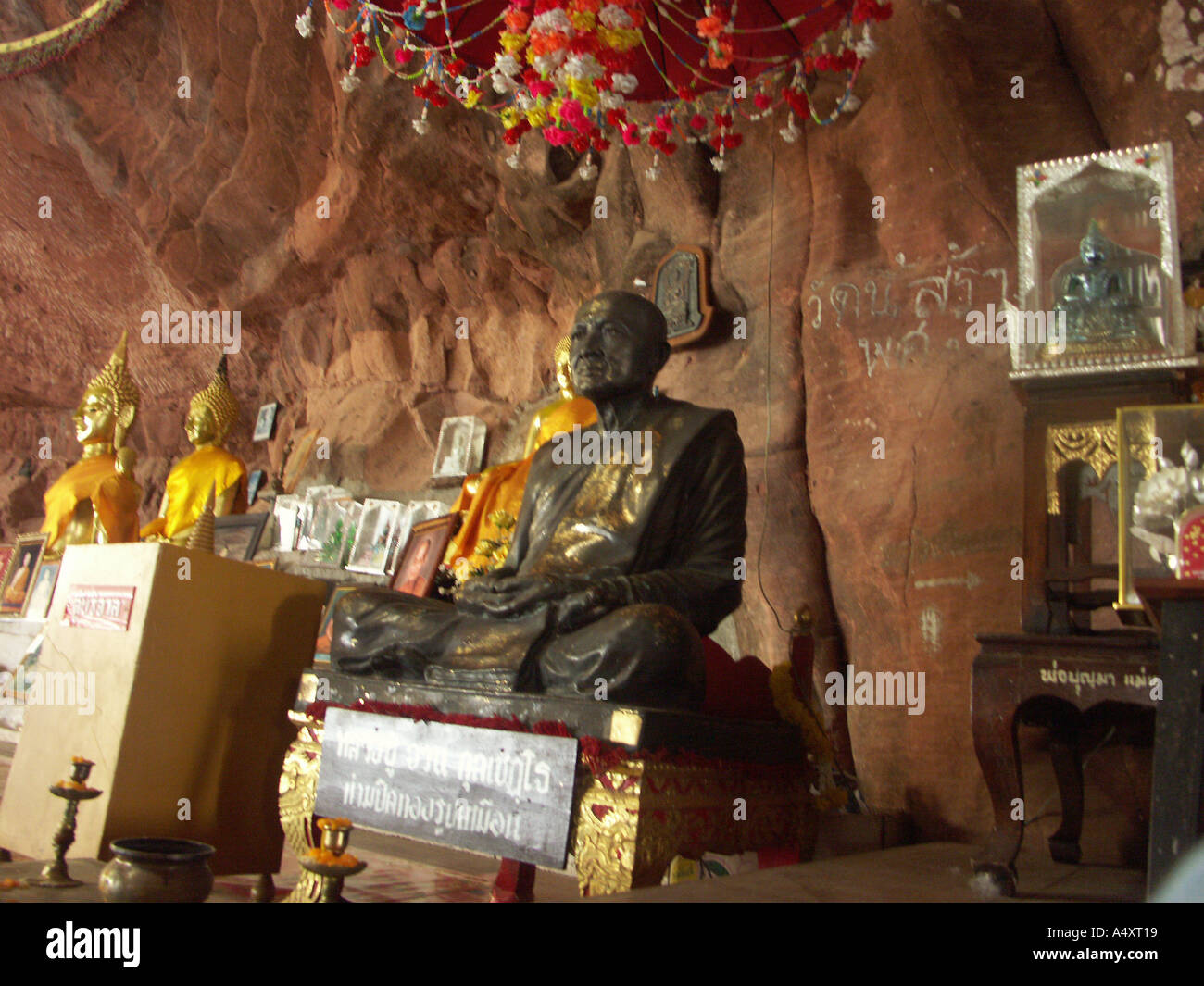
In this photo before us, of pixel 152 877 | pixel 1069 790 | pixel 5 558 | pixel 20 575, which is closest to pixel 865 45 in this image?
pixel 1069 790

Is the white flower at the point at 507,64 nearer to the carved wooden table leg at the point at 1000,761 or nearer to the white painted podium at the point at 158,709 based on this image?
the white painted podium at the point at 158,709

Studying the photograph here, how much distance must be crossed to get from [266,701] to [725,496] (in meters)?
1.34

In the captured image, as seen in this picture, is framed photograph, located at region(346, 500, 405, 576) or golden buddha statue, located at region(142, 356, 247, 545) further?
framed photograph, located at region(346, 500, 405, 576)

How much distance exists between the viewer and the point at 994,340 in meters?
3.20

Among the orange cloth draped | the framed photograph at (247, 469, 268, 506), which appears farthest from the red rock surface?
the orange cloth draped

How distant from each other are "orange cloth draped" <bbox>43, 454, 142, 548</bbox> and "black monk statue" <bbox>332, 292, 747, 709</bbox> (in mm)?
2697

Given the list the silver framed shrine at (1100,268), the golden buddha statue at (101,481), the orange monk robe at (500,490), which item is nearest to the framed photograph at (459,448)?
the orange monk robe at (500,490)

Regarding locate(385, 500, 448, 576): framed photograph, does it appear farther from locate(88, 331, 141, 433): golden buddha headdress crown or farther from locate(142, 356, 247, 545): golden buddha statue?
locate(88, 331, 141, 433): golden buddha headdress crown

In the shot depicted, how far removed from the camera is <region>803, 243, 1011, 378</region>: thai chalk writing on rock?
3.28 meters

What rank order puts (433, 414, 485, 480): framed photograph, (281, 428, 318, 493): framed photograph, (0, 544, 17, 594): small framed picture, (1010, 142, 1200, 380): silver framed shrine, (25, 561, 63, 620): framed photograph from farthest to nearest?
(281, 428, 318, 493): framed photograph
(433, 414, 485, 480): framed photograph
(0, 544, 17, 594): small framed picture
(25, 561, 63, 620): framed photograph
(1010, 142, 1200, 380): silver framed shrine

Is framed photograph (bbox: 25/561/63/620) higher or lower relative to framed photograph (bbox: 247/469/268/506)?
lower

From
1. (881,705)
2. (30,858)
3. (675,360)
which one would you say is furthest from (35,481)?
(881,705)

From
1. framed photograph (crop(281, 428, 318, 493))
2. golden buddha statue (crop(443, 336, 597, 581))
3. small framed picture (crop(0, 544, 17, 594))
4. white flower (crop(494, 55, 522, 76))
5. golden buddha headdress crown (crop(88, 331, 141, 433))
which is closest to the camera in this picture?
white flower (crop(494, 55, 522, 76))
